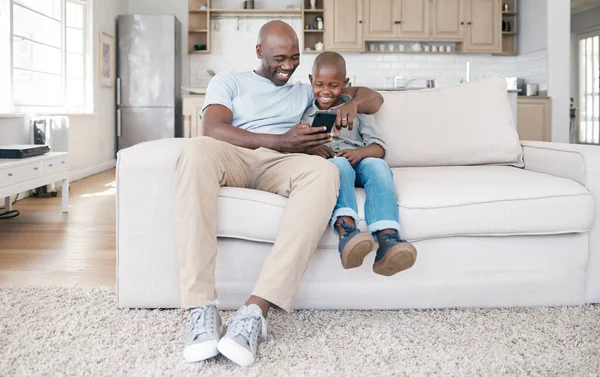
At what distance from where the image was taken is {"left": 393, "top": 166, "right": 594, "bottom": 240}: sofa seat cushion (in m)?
1.88

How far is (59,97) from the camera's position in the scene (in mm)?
5707

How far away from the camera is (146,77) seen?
23.6 ft

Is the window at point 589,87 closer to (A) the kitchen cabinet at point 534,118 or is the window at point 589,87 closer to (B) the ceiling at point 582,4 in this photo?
(B) the ceiling at point 582,4

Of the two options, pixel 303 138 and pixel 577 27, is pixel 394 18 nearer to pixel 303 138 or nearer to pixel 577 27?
pixel 577 27

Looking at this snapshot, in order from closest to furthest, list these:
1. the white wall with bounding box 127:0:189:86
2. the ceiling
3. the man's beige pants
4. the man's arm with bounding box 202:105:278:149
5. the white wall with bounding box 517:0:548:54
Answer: the man's beige pants
the man's arm with bounding box 202:105:278:149
the white wall with bounding box 517:0:548:54
the white wall with bounding box 127:0:189:86
the ceiling

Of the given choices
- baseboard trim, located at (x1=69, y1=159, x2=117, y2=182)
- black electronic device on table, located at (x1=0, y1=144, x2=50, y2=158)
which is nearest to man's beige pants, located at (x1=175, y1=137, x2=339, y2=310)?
black electronic device on table, located at (x1=0, y1=144, x2=50, y2=158)

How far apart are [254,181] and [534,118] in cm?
558

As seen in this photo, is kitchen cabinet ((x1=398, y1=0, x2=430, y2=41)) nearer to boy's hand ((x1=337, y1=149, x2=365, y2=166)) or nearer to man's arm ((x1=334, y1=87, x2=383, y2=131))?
man's arm ((x1=334, y1=87, x2=383, y2=131))

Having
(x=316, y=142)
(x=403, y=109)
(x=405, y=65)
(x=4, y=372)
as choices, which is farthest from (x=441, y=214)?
(x=405, y=65)

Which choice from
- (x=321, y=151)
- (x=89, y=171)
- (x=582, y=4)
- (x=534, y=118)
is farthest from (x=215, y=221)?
(x=582, y=4)

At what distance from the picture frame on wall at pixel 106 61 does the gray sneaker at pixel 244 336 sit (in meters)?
5.70

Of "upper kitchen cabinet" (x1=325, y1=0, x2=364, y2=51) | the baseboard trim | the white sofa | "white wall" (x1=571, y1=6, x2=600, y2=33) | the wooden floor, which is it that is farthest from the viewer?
"white wall" (x1=571, y1=6, x2=600, y2=33)

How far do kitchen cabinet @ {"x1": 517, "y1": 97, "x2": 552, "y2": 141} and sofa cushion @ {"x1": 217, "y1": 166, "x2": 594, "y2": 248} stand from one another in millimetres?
5028

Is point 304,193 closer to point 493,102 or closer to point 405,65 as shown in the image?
point 493,102
